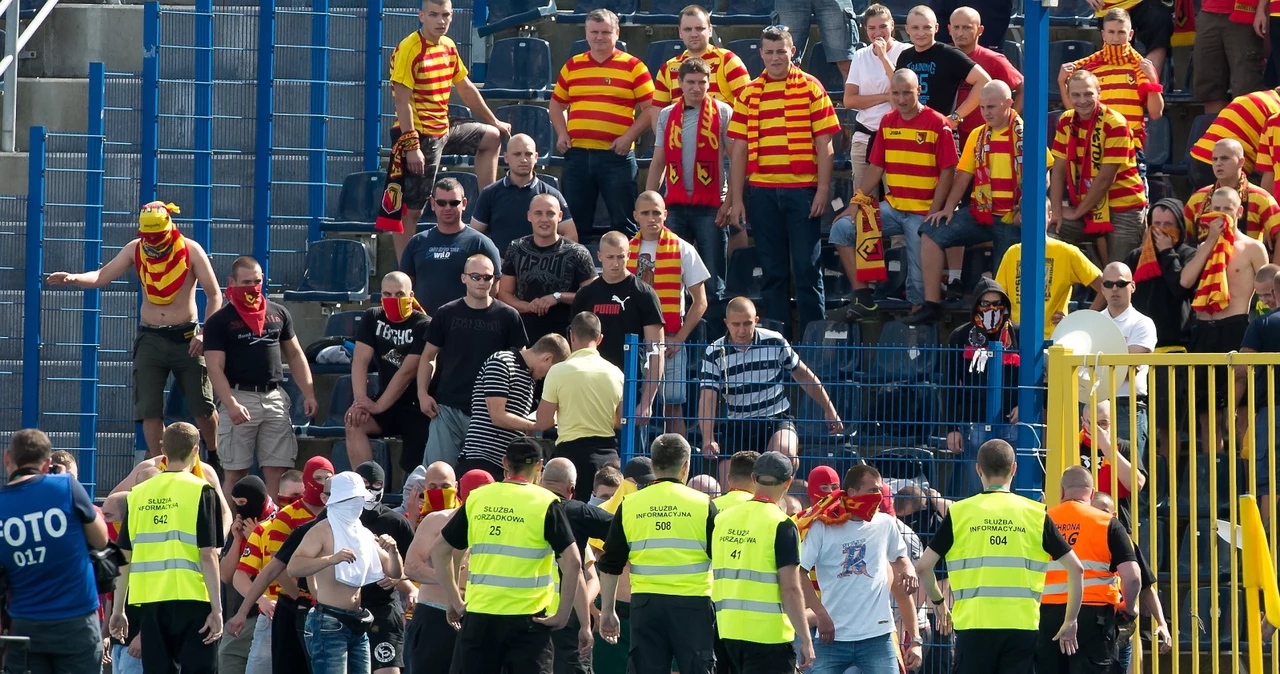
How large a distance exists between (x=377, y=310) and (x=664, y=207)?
1.95 metres

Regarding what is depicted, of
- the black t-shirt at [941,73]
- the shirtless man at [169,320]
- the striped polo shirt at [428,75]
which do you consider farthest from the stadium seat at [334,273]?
the black t-shirt at [941,73]

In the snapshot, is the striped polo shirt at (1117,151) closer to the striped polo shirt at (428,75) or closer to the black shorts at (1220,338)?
the black shorts at (1220,338)

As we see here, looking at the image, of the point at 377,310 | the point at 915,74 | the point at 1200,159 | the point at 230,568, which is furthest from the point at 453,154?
the point at 1200,159

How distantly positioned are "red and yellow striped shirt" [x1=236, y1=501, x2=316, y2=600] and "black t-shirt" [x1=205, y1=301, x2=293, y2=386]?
2.09 metres

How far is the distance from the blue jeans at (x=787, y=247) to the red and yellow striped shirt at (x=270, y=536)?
3.92 m

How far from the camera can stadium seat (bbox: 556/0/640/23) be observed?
1577 cm

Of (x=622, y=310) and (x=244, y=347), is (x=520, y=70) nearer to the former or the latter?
(x=244, y=347)

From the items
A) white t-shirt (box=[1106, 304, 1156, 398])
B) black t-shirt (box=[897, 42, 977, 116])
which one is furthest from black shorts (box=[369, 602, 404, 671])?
black t-shirt (box=[897, 42, 977, 116])

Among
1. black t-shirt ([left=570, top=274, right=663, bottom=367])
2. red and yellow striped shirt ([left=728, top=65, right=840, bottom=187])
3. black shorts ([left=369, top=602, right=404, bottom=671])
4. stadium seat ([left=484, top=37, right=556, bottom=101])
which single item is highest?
stadium seat ([left=484, top=37, right=556, bottom=101])

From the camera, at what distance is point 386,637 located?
10.4 m

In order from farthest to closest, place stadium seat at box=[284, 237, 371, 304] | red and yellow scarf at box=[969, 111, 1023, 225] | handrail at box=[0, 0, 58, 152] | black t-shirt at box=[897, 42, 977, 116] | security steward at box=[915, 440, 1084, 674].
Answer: handrail at box=[0, 0, 58, 152], stadium seat at box=[284, 237, 371, 304], black t-shirt at box=[897, 42, 977, 116], red and yellow scarf at box=[969, 111, 1023, 225], security steward at box=[915, 440, 1084, 674]

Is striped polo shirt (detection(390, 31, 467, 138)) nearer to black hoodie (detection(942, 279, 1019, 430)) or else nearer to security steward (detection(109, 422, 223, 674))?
security steward (detection(109, 422, 223, 674))

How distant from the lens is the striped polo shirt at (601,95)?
13.9m

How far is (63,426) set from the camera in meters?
14.0
